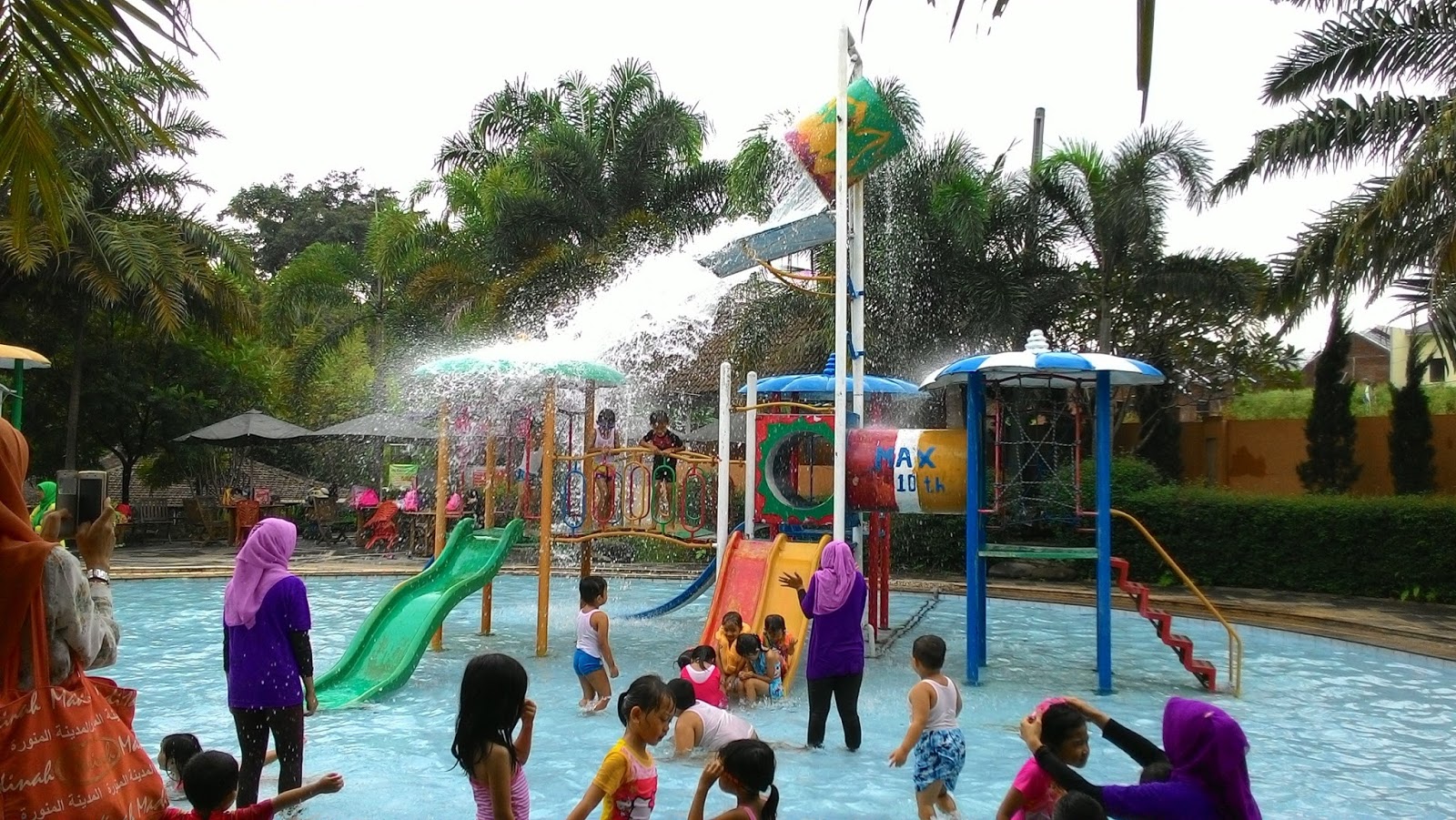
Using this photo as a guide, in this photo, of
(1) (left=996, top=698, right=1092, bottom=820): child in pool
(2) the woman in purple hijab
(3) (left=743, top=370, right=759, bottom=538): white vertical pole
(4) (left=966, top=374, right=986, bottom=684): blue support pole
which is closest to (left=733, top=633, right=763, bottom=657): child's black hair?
(3) (left=743, top=370, right=759, bottom=538): white vertical pole

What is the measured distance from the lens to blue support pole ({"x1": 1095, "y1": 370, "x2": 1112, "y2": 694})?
32.0 ft

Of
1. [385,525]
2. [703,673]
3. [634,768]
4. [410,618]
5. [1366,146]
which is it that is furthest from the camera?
[385,525]

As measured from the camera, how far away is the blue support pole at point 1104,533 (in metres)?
9.75

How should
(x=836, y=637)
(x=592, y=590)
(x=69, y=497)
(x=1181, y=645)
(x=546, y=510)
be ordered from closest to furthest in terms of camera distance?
(x=69, y=497) < (x=836, y=637) < (x=592, y=590) < (x=1181, y=645) < (x=546, y=510)

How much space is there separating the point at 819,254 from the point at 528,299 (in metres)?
6.74

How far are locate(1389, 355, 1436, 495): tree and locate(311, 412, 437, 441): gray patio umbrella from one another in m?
17.7

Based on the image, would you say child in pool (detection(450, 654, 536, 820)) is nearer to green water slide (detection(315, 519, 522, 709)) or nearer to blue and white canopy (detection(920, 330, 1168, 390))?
green water slide (detection(315, 519, 522, 709))

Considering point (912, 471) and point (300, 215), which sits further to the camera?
point (300, 215)

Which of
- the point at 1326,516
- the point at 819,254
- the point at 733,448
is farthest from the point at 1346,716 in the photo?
the point at 819,254

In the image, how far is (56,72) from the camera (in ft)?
11.0

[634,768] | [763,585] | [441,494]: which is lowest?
[634,768]

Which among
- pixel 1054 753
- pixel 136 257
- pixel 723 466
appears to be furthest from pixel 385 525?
pixel 1054 753

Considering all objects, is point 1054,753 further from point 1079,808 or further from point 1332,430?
point 1332,430

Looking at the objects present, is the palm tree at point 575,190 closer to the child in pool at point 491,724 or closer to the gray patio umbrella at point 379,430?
the gray patio umbrella at point 379,430
